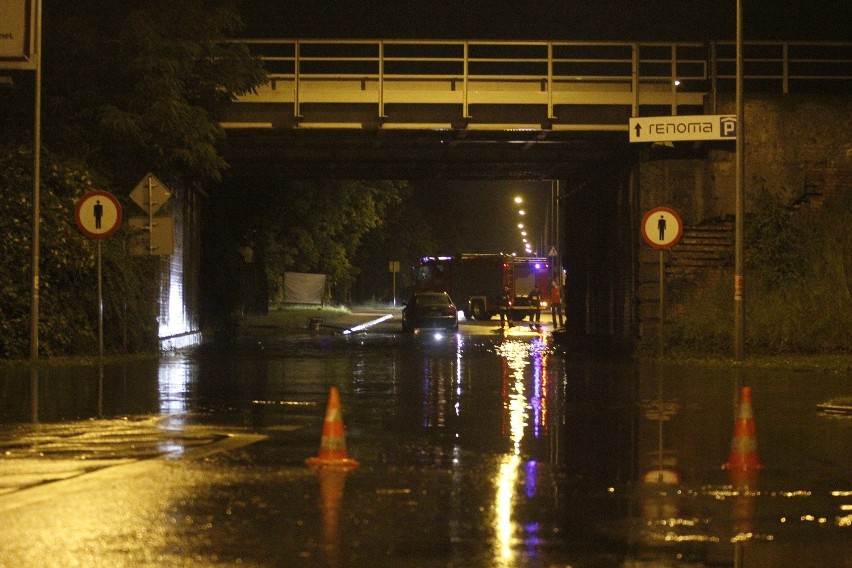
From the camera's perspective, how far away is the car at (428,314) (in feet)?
140

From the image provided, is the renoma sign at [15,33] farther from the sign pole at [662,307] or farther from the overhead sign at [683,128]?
the sign pole at [662,307]

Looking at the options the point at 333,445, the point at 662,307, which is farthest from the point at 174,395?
the point at 662,307

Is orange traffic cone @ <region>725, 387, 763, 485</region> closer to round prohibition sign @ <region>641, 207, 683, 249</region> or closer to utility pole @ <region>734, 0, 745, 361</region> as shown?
utility pole @ <region>734, 0, 745, 361</region>

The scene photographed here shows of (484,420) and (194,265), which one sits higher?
(194,265)

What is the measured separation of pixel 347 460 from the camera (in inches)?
407

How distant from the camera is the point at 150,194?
2327cm

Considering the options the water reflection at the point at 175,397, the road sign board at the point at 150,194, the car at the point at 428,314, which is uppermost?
the road sign board at the point at 150,194

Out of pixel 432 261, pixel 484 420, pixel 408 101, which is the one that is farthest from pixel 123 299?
pixel 432 261

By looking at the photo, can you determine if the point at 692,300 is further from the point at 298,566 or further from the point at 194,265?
the point at 298,566

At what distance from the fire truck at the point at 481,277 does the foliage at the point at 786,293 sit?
97.7 ft

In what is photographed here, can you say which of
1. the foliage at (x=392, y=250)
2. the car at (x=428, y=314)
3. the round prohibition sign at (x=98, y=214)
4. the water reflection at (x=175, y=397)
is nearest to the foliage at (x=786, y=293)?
the water reflection at (x=175, y=397)

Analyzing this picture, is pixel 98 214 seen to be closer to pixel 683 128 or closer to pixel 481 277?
pixel 683 128

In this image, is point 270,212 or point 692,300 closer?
point 692,300

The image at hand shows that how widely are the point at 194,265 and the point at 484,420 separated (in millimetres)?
21265
